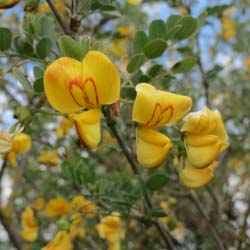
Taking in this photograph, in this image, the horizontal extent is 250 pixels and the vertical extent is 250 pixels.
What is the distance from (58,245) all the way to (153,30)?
0.41m

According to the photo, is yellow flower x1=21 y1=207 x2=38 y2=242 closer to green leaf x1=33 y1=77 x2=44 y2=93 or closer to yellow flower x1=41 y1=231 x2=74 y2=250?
yellow flower x1=41 y1=231 x2=74 y2=250

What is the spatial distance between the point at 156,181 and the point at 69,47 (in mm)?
338

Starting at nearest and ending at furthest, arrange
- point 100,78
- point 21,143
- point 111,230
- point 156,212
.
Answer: point 100,78 → point 156,212 → point 21,143 → point 111,230

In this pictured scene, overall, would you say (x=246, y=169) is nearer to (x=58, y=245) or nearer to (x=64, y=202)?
(x=64, y=202)

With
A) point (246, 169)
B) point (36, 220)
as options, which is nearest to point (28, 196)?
point (36, 220)

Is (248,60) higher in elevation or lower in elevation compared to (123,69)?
lower

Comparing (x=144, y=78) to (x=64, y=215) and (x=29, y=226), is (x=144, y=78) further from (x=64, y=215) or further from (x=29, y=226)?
(x=29, y=226)

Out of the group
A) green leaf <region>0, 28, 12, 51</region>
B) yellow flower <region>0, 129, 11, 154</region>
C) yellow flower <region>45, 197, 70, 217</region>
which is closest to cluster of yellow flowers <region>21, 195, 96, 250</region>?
yellow flower <region>45, 197, 70, 217</region>

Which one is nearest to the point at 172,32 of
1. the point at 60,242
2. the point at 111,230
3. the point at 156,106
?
the point at 156,106

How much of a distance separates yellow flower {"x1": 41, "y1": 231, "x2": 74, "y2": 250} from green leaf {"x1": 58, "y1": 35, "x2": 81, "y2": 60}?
378 millimetres

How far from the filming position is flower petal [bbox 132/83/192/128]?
2.13ft

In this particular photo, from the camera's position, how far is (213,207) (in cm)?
160

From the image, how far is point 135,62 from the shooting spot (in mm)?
782

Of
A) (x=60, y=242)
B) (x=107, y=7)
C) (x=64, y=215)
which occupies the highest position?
(x=107, y=7)
